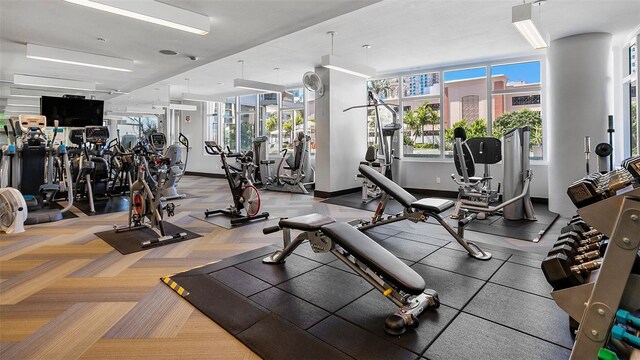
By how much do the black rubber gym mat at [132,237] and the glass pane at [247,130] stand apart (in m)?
6.67

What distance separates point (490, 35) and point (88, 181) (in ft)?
22.7

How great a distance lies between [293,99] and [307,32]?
4.52 metres

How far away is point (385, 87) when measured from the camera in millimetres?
7965

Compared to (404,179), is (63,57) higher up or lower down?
higher up

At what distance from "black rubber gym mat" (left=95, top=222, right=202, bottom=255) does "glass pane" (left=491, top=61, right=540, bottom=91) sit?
20.3 ft

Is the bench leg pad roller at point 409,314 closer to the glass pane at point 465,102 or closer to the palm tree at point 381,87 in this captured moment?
the glass pane at point 465,102

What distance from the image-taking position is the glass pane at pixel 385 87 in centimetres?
781

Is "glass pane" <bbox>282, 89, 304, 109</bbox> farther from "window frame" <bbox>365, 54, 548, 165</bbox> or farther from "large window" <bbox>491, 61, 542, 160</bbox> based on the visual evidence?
"large window" <bbox>491, 61, 542, 160</bbox>

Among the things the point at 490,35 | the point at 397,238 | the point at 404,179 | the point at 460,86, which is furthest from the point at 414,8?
the point at 404,179

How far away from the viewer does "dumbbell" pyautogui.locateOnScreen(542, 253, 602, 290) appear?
1408mm

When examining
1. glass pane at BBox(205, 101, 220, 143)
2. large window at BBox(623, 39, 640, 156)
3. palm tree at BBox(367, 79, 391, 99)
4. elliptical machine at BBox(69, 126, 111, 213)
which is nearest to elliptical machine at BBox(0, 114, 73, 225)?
elliptical machine at BBox(69, 126, 111, 213)

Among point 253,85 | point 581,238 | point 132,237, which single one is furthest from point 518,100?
point 132,237

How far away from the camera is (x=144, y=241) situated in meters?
3.78

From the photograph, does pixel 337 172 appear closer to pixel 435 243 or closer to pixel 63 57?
pixel 435 243
